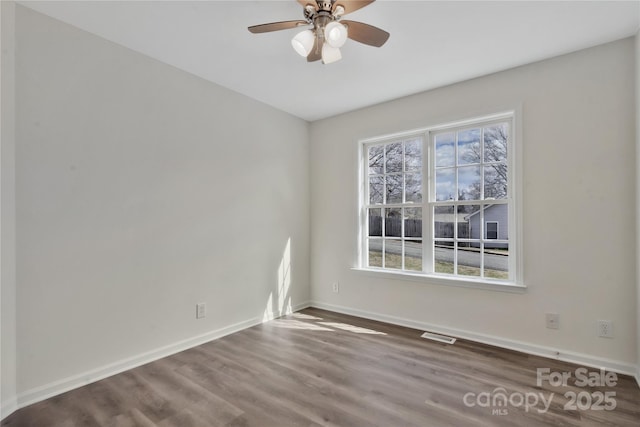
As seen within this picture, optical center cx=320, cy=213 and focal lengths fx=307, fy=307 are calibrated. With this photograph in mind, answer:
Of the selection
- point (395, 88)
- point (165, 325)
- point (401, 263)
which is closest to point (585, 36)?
point (395, 88)

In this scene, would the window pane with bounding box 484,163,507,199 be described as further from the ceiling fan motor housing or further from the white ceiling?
the ceiling fan motor housing

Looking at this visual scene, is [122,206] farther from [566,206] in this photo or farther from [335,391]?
[566,206]

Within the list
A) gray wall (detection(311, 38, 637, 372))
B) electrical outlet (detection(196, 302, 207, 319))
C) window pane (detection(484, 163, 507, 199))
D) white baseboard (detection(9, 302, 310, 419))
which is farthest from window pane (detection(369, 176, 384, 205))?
electrical outlet (detection(196, 302, 207, 319))

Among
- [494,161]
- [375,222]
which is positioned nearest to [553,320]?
[494,161]

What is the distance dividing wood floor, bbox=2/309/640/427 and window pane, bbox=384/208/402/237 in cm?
125

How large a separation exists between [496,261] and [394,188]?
1350 millimetres

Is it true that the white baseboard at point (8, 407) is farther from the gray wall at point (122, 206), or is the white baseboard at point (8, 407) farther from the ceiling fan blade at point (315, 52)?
the ceiling fan blade at point (315, 52)

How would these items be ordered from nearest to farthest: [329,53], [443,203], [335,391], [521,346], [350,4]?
1. [350,4]
2. [329,53]
3. [335,391]
4. [521,346]
5. [443,203]

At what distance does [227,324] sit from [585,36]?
4.05 m

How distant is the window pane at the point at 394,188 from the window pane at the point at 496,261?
1.10m

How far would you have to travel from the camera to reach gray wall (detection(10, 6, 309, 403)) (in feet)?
6.77

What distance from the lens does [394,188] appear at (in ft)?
12.3

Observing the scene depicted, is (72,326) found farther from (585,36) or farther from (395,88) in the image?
(585,36)

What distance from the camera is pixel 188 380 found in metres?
2.30
